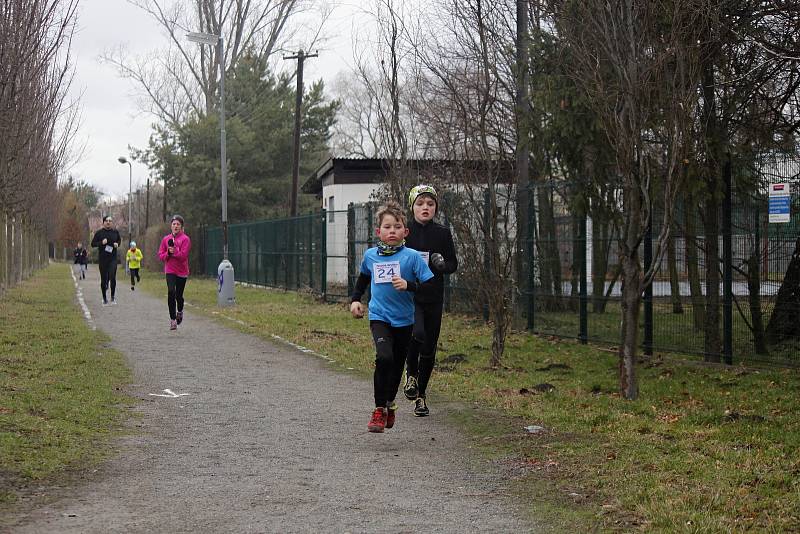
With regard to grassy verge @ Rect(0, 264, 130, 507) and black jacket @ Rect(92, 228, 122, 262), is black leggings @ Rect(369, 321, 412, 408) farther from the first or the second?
black jacket @ Rect(92, 228, 122, 262)

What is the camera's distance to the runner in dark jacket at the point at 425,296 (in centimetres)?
863

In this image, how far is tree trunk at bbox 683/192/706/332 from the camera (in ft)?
41.3

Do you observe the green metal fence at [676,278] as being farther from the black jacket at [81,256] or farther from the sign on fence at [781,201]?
the black jacket at [81,256]

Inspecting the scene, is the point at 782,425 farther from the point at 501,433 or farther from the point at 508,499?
the point at 508,499

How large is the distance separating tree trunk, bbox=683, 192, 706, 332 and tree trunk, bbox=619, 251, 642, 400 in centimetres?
306

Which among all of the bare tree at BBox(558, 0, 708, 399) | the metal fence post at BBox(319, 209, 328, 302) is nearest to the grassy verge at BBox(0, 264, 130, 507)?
the bare tree at BBox(558, 0, 708, 399)

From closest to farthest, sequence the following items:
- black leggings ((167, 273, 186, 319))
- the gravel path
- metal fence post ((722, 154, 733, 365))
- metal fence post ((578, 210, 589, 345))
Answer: the gravel path < metal fence post ((722, 154, 733, 365)) < metal fence post ((578, 210, 589, 345)) < black leggings ((167, 273, 186, 319))

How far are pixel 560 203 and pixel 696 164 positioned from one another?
3480mm

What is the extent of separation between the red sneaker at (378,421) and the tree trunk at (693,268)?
5863mm

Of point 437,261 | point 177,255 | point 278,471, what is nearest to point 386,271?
point 437,261

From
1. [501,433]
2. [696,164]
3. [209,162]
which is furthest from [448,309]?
[209,162]

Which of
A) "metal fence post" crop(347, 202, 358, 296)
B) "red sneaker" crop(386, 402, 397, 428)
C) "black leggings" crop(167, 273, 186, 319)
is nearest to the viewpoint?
"red sneaker" crop(386, 402, 397, 428)

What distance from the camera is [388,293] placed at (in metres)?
8.02

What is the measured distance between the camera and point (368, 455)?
7.32 metres
